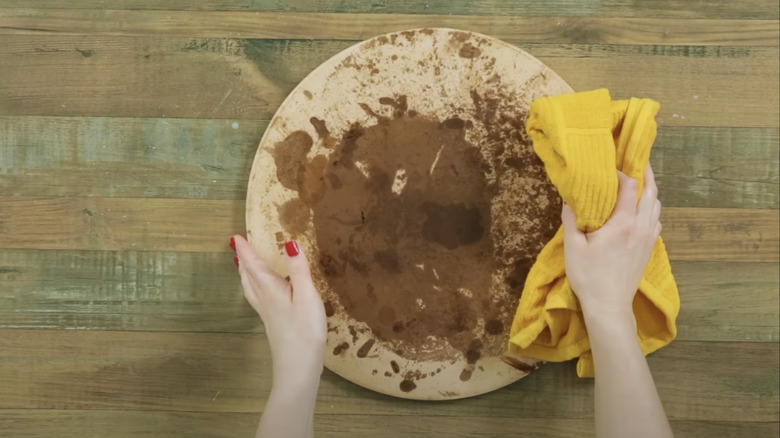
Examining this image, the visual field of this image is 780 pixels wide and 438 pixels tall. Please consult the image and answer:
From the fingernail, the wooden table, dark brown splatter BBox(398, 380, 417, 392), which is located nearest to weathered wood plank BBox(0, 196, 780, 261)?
the wooden table

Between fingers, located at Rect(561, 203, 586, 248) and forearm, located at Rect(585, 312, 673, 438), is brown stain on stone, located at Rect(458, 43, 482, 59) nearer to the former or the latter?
fingers, located at Rect(561, 203, 586, 248)

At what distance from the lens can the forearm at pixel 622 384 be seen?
728 millimetres

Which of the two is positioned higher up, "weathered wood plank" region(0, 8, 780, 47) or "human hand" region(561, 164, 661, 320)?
"weathered wood plank" region(0, 8, 780, 47)

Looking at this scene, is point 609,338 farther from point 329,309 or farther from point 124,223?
point 124,223

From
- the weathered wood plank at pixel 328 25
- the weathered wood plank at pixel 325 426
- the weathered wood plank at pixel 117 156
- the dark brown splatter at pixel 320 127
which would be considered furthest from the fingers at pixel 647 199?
the weathered wood plank at pixel 117 156

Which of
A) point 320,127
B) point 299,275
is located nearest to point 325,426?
point 299,275

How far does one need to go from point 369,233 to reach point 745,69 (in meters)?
0.66

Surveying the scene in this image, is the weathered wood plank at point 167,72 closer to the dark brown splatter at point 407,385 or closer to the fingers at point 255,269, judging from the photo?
the fingers at point 255,269

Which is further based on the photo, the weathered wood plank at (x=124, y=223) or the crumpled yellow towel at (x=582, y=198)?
the weathered wood plank at (x=124, y=223)

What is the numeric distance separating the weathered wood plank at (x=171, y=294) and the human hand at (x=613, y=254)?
0.58 ft

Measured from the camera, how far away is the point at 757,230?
884 mm

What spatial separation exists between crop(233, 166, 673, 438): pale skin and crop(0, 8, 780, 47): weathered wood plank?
257mm

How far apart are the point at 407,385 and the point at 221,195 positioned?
1.37ft

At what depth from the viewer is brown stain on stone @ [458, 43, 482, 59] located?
33.3 inches
